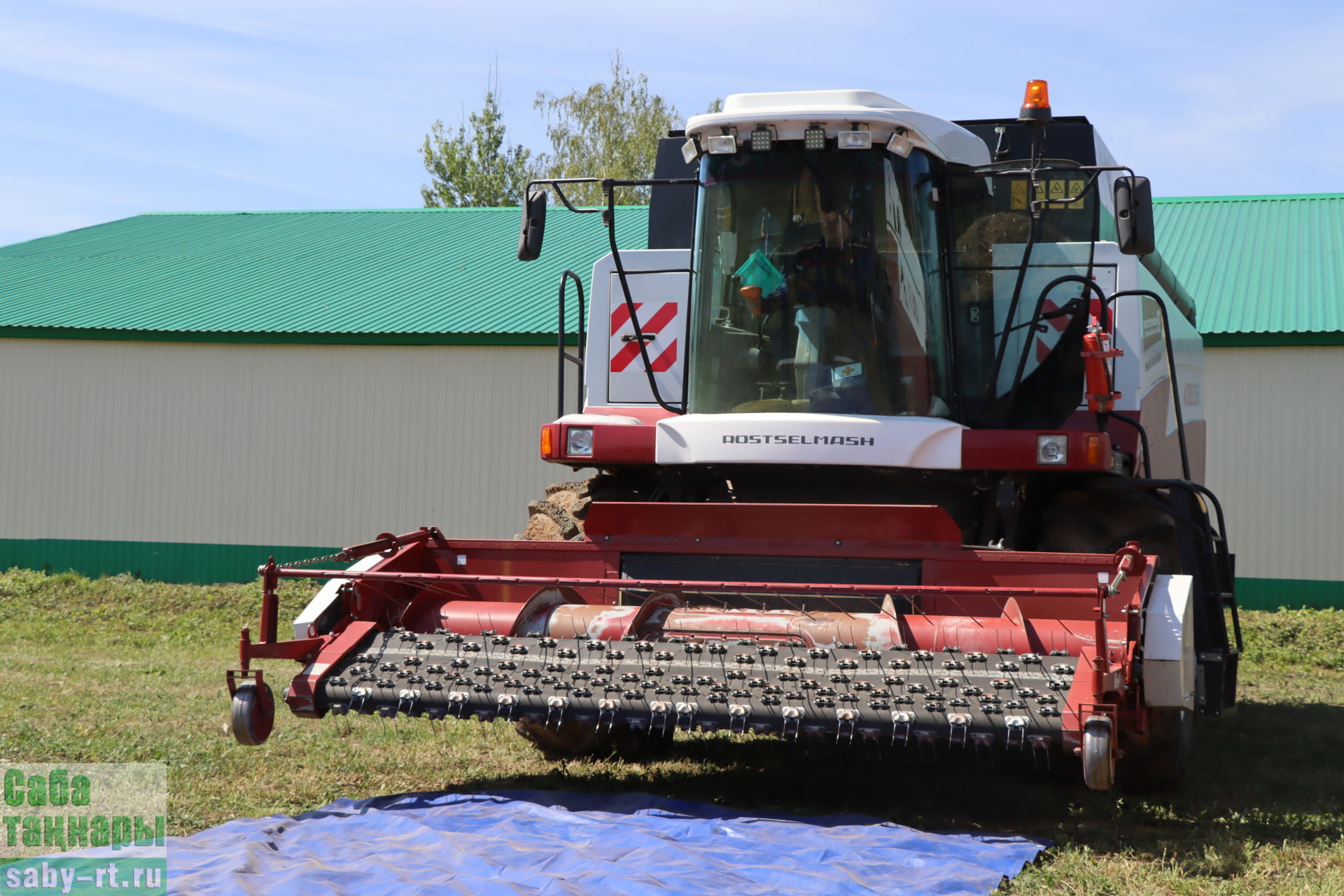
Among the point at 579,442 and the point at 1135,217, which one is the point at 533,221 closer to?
the point at 579,442

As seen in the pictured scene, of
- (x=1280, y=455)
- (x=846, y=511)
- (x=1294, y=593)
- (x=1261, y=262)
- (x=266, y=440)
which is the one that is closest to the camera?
(x=846, y=511)

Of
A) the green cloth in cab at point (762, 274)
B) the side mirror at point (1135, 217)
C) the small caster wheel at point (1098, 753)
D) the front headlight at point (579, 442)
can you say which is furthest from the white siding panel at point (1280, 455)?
the small caster wheel at point (1098, 753)

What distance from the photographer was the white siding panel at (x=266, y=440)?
15.3 meters

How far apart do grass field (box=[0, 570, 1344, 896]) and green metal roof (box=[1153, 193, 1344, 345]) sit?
19.4 ft

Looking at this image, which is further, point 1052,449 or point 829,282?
point 829,282

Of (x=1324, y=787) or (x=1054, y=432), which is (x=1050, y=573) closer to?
(x=1054, y=432)

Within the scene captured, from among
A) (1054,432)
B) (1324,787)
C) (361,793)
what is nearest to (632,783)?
(361,793)

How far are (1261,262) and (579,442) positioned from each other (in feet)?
41.6

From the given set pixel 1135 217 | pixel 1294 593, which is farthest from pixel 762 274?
pixel 1294 593

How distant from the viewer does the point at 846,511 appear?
538cm

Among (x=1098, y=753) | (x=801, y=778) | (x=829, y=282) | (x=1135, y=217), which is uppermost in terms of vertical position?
(x=1135, y=217)

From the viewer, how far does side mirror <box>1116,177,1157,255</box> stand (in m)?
5.38

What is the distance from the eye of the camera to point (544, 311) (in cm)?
1559

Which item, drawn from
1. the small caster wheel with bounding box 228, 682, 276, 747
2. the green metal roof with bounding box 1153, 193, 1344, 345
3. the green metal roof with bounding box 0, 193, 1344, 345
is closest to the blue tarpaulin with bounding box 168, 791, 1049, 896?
the small caster wheel with bounding box 228, 682, 276, 747
